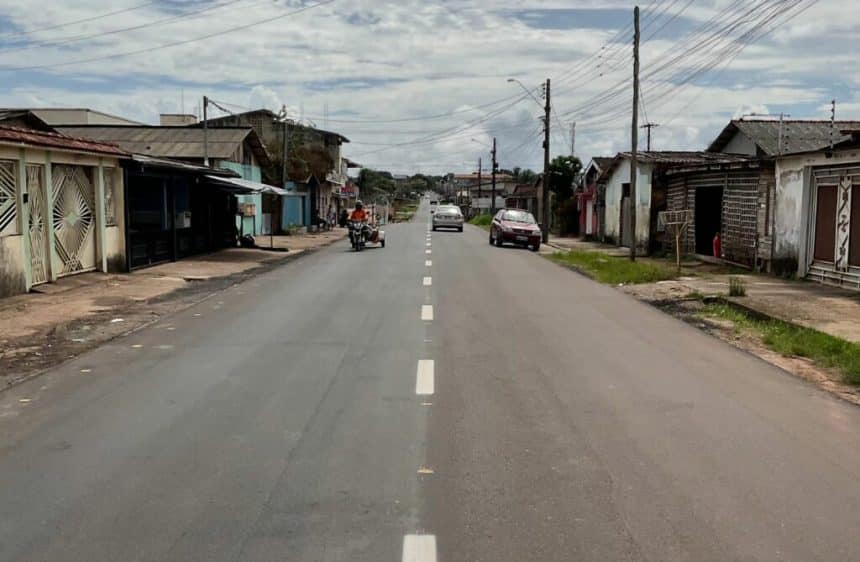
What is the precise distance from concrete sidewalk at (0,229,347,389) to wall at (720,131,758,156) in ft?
71.1

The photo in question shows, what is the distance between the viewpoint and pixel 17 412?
745cm

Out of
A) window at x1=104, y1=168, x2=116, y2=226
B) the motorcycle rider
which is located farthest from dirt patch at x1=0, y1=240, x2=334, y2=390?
the motorcycle rider

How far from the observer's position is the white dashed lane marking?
432 cm

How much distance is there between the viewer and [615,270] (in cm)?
2292

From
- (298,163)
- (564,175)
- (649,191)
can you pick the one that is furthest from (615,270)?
(564,175)

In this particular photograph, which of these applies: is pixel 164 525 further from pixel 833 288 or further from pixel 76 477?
pixel 833 288

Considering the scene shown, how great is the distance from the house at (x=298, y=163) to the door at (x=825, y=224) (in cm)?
2909

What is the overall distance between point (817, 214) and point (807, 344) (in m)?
8.90

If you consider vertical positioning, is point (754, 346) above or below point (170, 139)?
below

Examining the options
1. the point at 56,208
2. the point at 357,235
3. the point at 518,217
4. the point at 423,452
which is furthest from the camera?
the point at 518,217

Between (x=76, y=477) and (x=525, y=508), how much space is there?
9.40 ft

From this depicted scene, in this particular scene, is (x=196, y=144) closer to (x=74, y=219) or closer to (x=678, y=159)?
(x=74, y=219)

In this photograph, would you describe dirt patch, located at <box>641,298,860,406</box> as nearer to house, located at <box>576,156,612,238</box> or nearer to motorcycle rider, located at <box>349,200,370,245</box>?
motorcycle rider, located at <box>349,200,370,245</box>

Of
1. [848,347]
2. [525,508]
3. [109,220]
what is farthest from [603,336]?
[109,220]
